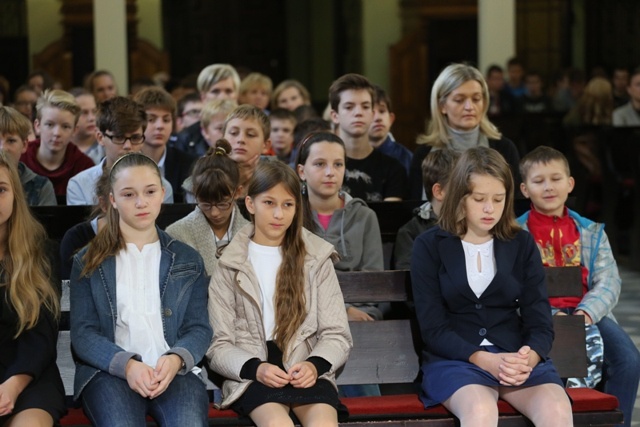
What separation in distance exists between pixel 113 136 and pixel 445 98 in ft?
5.54

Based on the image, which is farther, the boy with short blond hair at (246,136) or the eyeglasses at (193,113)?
the eyeglasses at (193,113)

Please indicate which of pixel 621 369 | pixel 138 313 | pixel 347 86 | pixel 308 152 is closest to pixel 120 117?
pixel 308 152

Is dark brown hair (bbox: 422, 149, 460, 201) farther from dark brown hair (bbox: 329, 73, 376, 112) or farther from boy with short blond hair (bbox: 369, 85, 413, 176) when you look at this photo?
boy with short blond hair (bbox: 369, 85, 413, 176)

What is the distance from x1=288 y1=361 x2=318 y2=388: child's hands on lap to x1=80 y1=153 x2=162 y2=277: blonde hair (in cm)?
77

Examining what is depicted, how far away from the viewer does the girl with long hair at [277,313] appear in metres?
3.90

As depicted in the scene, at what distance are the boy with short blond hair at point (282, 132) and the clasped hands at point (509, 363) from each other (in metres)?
3.48

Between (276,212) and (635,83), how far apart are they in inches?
274

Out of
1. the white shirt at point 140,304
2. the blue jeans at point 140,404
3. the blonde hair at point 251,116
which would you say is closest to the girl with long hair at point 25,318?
the blue jeans at point 140,404

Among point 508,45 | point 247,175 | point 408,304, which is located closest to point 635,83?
point 508,45

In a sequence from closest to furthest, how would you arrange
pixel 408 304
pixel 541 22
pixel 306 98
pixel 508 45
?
pixel 408 304 → pixel 306 98 → pixel 508 45 → pixel 541 22

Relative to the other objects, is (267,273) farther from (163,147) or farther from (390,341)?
(163,147)

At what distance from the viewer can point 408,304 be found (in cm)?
468

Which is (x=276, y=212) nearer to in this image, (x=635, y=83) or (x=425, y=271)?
(x=425, y=271)

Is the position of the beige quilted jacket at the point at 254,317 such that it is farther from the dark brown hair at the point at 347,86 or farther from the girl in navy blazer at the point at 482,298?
the dark brown hair at the point at 347,86
